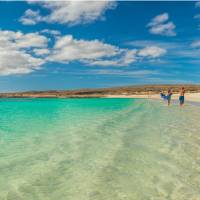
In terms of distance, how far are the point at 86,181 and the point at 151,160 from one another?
97.9 inches

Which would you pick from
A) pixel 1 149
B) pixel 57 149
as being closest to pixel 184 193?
pixel 57 149

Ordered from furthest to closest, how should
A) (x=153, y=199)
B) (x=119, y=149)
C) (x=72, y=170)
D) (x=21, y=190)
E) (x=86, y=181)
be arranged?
(x=119, y=149), (x=72, y=170), (x=86, y=181), (x=21, y=190), (x=153, y=199)

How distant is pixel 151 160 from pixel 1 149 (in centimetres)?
562

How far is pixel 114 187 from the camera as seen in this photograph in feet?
19.4

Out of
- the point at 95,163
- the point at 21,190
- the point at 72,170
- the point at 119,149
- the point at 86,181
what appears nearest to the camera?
the point at 21,190

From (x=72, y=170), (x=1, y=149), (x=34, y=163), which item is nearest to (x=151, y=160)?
(x=72, y=170)

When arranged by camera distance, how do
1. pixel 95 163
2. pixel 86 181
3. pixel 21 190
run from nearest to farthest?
1. pixel 21 190
2. pixel 86 181
3. pixel 95 163

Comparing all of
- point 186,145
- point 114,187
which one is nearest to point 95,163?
point 114,187

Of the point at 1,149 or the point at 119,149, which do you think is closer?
the point at 119,149

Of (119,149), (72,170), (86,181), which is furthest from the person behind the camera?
(119,149)

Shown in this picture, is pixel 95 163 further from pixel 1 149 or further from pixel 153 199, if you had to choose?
pixel 1 149

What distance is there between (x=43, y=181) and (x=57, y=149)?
3.74 metres

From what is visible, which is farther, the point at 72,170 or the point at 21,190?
the point at 72,170

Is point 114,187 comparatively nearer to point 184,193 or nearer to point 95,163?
point 184,193
